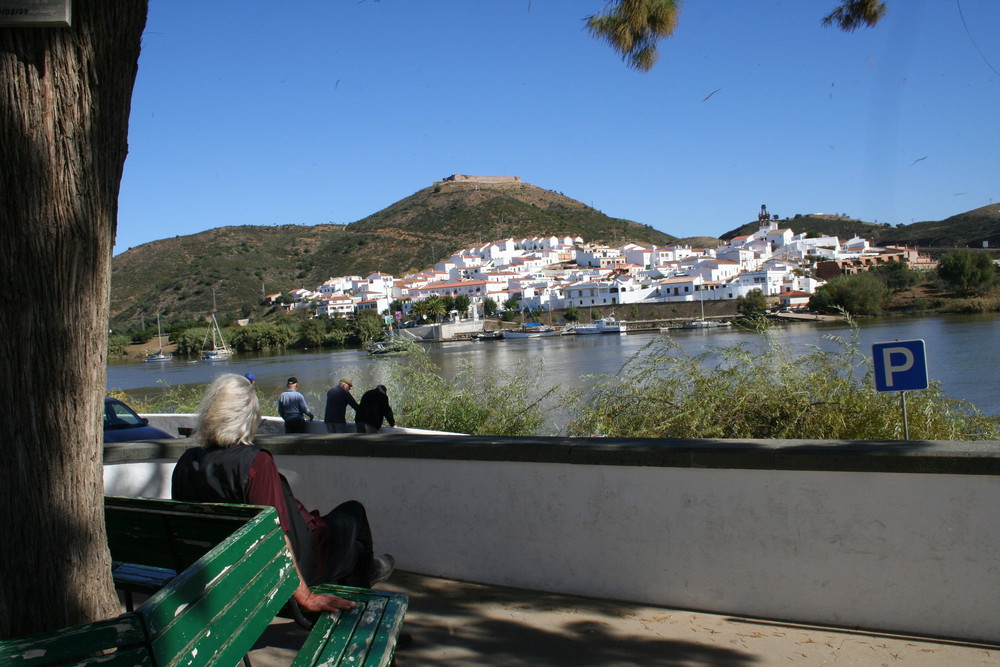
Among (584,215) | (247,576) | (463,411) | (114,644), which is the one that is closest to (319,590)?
(247,576)

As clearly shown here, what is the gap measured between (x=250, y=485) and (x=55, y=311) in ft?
2.89

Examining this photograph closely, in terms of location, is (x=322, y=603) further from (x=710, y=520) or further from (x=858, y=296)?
(x=858, y=296)

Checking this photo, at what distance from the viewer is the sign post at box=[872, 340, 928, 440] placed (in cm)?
509

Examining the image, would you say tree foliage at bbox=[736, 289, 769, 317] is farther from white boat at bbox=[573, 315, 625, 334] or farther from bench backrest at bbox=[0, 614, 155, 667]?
bench backrest at bbox=[0, 614, 155, 667]

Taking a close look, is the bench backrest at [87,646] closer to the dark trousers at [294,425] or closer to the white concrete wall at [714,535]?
the white concrete wall at [714,535]

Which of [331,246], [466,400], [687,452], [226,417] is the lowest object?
[466,400]

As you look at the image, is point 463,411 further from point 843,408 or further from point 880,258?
point 880,258

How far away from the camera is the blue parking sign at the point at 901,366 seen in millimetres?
5094

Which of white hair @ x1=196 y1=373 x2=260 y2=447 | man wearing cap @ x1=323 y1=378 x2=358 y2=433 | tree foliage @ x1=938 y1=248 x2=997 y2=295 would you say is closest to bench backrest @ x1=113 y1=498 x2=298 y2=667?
white hair @ x1=196 y1=373 x2=260 y2=447

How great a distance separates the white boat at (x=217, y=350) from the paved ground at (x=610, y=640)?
65835 millimetres

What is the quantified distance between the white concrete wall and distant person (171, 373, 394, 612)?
1072mm

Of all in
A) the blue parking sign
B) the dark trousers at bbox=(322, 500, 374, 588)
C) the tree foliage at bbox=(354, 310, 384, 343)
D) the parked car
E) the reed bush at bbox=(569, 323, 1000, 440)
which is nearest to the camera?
the dark trousers at bbox=(322, 500, 374, 588)

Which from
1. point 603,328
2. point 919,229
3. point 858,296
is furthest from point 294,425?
point 919,229

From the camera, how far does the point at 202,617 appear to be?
1.78 metres
